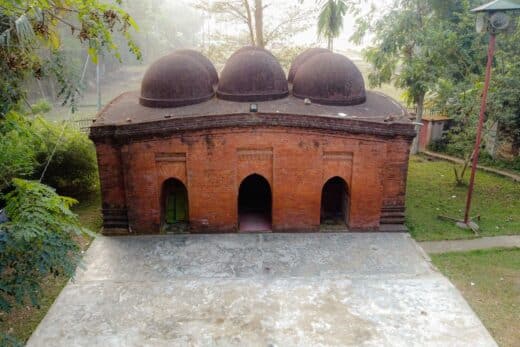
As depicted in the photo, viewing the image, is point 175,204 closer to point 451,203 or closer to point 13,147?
point 13,147

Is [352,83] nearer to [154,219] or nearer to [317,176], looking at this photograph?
[317,176]

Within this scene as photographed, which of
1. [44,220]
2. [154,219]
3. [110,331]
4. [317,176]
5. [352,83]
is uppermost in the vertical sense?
[352,83]

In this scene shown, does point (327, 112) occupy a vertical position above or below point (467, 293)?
above

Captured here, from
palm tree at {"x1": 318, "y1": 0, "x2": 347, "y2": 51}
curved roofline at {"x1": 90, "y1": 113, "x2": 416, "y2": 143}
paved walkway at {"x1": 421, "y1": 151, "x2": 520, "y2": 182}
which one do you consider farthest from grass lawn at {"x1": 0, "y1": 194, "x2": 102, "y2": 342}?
paved walkway at {"x1": 421, "y1": 151, "x2": 520, "y2": 182}

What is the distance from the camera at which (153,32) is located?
162 ft

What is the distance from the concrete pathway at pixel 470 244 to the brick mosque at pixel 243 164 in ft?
3.68

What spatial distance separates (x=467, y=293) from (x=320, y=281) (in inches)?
120

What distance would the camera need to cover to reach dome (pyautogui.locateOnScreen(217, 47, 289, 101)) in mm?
13016

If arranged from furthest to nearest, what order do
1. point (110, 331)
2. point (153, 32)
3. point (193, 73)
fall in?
1. point (153, 32)
2. point (193, 73)
3. point (110, 331)

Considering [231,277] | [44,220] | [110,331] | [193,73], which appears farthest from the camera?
[193,73]

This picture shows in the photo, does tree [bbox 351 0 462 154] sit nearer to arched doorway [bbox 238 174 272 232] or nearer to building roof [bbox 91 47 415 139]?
building roof [bbox 91 47 415 139]

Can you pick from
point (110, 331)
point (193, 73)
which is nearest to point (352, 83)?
point (193, 73)

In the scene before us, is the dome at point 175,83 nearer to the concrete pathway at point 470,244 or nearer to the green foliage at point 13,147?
the green foliage at point 13,147

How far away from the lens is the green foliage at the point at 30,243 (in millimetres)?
5316
